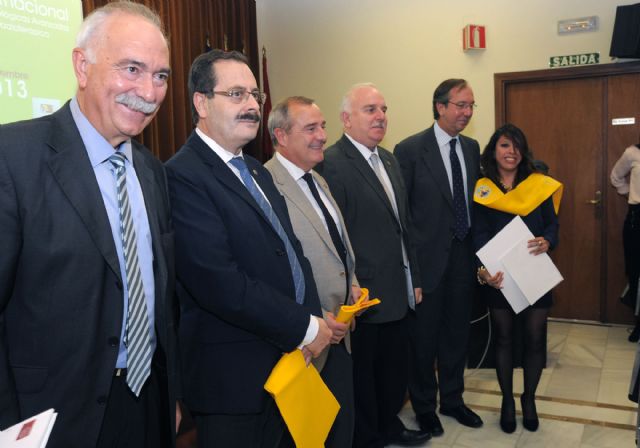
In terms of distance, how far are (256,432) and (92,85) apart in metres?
1.12

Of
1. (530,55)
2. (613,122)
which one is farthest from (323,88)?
(613,122)

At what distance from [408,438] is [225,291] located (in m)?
1.81

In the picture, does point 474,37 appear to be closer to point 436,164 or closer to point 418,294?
point 436,164

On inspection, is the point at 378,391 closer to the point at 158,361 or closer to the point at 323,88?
the point at 158,361

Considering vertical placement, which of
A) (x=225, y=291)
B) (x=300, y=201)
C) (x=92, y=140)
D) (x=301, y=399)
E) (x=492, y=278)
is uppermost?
(x=92, y=140)

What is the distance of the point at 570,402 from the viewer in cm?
356

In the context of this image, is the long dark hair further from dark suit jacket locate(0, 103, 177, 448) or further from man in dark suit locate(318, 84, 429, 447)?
dark suit jacket locate(0, 103, 177, 448)

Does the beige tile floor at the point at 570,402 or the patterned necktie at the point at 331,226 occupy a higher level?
the patterned necktie at the point at 331,226

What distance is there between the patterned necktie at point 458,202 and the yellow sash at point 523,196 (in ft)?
0.35

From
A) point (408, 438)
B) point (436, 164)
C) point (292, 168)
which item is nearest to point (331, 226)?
point (292, 168)

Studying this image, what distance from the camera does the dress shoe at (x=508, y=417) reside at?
10.3 feet

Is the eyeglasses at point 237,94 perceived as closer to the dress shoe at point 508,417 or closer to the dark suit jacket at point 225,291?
the dark suit jacket at point 225,291

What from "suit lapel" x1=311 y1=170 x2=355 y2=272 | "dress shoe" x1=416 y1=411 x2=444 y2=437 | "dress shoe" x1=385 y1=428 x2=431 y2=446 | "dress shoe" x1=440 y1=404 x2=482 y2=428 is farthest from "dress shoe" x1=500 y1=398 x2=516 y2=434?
"suit lapel" x1=311 y1=170 x2=355 y2=272

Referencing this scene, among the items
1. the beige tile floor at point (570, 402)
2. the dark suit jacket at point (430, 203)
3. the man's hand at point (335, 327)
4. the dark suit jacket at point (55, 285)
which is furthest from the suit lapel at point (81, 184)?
the beige tile floor at point (570, 402)
